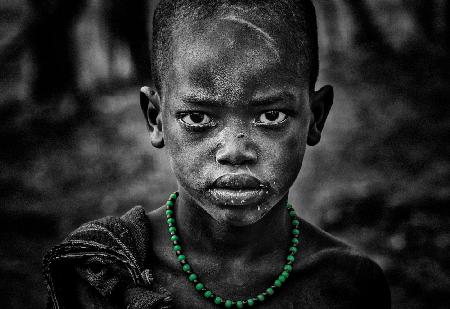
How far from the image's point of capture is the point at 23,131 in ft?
11.7

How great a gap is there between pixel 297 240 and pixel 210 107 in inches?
25.7

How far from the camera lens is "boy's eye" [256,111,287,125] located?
182 cm

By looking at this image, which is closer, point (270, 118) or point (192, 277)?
point (270, 118)

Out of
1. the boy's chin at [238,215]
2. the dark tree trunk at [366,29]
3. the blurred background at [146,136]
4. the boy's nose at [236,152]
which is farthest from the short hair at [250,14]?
the dark tree trunk at [366,29]

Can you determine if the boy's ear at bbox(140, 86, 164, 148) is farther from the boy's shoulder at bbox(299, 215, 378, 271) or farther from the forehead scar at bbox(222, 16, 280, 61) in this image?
the boy's shoulder at bbox(299, 215, 378, 271)

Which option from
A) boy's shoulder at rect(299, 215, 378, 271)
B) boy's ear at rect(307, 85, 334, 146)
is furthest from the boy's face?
boy's shoulder at rect(299, 215, 378, 271)

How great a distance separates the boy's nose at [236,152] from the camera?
175 cm

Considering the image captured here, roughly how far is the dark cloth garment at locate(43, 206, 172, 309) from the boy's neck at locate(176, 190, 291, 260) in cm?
15

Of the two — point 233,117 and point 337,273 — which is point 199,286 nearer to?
point 337,273

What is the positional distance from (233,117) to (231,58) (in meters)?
0.16

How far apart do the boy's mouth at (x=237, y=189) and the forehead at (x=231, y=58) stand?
0.77 feet

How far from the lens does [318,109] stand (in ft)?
6.75

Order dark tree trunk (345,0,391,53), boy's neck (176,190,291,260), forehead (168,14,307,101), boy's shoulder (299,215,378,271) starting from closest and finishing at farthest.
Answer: forehead (168,14,307,101), boy's neck (176,190,291,260), boy's shoulder (299,215,378,271), dark tree trunk (345,0,391,53)

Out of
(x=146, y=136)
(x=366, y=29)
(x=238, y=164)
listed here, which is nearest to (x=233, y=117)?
(x=238, y=164)
